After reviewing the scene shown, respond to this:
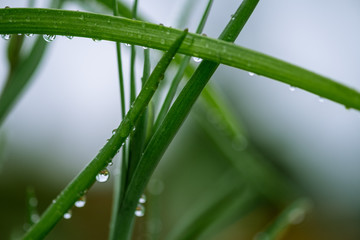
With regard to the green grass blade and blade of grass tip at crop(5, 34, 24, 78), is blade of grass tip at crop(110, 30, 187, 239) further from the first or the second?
blade of grass tip at crop(5, 34, 24, 78)

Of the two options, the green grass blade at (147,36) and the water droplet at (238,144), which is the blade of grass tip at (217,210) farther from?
the green grass blade at (147,36)

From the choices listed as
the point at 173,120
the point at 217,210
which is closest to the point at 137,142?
the point at 173,120

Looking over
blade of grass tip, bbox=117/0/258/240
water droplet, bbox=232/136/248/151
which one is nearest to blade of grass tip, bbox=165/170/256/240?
water droplet, bbox=232/136/248/151

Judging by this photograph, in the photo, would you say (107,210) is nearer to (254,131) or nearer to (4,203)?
(4,203)

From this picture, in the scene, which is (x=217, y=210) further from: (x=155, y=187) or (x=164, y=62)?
(x=164, y=62)

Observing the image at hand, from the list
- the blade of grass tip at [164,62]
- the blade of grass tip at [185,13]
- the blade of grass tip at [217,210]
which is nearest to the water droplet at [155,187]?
the blade of grass tip at [217,210]
